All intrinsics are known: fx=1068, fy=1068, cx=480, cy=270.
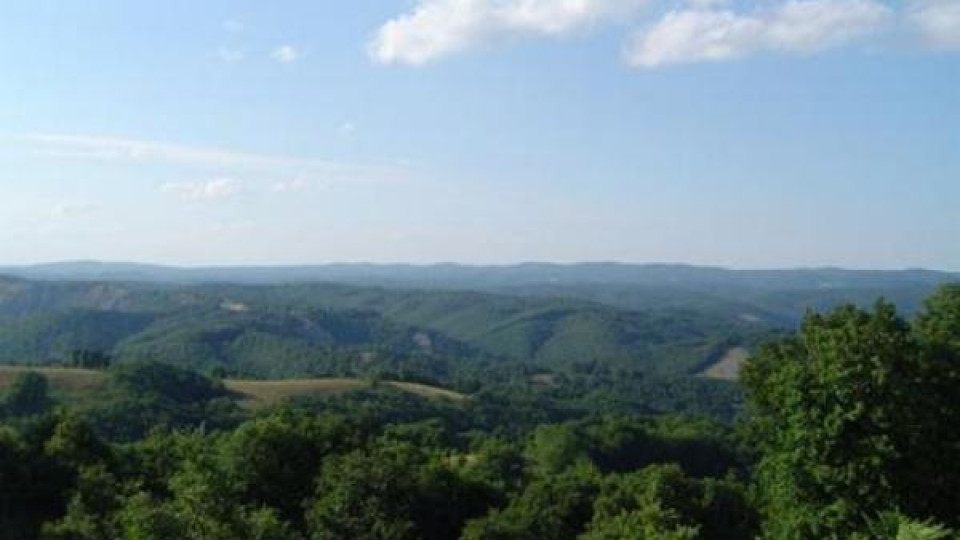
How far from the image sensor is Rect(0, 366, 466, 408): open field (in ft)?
477

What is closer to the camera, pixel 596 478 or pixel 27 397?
pixel 596 478

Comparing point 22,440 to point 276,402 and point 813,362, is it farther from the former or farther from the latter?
point 276,402

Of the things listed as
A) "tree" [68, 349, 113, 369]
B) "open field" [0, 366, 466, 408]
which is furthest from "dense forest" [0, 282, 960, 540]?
"tree" [68, 349, 113, 369]

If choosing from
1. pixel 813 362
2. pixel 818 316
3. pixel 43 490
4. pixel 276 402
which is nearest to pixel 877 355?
pixel 813 362

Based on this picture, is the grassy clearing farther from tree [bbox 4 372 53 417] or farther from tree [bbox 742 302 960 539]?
tree [bbox 742 302 960 539]

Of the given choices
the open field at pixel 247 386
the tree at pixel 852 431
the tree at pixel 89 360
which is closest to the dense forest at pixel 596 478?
the tree at pixel 852 431

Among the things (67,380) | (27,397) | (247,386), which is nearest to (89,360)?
(67,380)

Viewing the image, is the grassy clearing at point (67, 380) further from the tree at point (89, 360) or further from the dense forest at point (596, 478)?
the dense forest at point (596, 478)

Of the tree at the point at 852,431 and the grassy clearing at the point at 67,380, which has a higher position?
the tree at the point at 852,431

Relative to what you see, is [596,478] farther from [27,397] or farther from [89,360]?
[89,360]

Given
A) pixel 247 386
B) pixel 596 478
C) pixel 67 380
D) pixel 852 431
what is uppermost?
pixel 852 431

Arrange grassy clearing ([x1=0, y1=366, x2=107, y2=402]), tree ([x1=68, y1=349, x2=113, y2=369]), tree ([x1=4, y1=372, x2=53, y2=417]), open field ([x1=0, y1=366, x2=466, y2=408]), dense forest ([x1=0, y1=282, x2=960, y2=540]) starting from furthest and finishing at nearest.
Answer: tree ([x1=68, y1=349, x2=113, y2=369]), open field ([x1=0, y1=366, x2=466, y2=408]), grassy clearing ([x1=0, y1=366, x2=107, y2=402]), tree ([x1=4, y1=372, x2=53, y2=417]), dense forest ([x1=0, y1=282, x2=960, y2=540])

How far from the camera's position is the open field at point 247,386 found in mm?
145250

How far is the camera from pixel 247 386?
6344 inches
